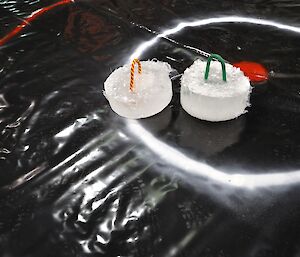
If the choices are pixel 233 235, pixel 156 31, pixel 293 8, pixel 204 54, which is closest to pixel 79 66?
pixel 156 31

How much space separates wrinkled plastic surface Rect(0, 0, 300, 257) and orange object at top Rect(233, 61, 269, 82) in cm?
3

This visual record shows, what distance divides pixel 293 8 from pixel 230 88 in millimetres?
771

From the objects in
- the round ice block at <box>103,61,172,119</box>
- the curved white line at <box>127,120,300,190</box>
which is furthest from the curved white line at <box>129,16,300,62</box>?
the curved white line at <box>127,120,300,190</box>

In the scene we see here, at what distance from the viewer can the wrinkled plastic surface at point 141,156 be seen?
2.55ft

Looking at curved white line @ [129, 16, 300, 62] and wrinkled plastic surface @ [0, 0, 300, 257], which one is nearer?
wrinkled plastic surface @ [0, 0, 300, 257]

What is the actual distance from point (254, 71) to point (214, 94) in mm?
318

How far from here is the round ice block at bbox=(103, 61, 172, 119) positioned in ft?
3.31

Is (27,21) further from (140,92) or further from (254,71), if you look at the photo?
(254,71)

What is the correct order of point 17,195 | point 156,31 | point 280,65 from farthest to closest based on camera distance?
1. point 156,31
2. point 280,65
3. point 17,195

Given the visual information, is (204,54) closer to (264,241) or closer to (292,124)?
(292,124)

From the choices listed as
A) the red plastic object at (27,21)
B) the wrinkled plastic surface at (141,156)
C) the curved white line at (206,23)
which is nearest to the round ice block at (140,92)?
the wrinkled plastic surface at (141,156)

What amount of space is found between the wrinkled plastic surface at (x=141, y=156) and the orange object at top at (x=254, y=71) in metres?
0.03

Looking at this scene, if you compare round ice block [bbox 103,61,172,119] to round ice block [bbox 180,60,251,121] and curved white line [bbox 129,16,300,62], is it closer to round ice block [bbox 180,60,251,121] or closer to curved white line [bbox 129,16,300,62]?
round ice block [bbox 180,60,251,121]

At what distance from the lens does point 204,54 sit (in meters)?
1.28
